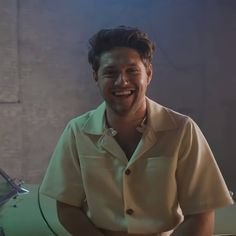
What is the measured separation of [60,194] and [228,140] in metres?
5.22

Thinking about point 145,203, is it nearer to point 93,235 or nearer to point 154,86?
point 93,235

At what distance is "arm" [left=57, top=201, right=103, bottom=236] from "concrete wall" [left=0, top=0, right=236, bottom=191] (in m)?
4.28

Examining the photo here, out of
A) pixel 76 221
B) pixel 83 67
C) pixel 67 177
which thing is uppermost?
pixel 83 67

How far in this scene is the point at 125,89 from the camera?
4.45 feet

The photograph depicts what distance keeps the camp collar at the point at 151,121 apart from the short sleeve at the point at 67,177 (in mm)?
71

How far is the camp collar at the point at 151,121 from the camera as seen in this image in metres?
1.41

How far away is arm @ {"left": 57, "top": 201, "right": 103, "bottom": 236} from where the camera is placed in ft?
4.66

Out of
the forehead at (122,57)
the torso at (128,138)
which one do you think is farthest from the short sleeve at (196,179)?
the forehead at (122,57)

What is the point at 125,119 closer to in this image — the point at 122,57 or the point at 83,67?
the point at 122,57

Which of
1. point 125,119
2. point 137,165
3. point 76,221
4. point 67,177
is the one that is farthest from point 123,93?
point 76,221

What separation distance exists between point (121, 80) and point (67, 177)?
37 centimetres

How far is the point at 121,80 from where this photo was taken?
1349 millimetres

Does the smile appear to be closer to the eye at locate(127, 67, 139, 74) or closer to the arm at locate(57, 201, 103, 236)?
the eye at locate(127, 67, 139, 74)

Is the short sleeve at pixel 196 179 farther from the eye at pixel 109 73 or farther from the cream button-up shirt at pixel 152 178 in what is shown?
the eye at pixel 109 73
